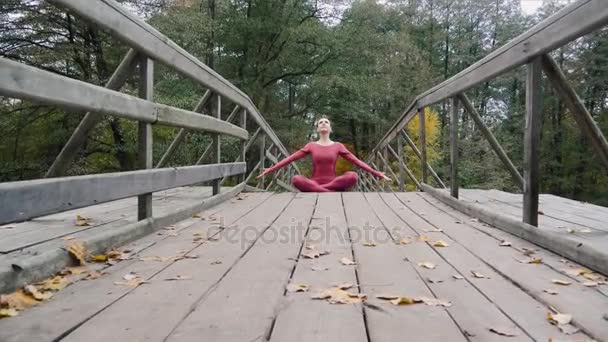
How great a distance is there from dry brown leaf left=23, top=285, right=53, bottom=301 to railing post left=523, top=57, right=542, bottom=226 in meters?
2.06

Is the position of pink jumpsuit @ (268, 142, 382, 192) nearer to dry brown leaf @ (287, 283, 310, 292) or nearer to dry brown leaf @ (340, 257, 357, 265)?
dry brown leaf @ (340, 257, 357, 265)

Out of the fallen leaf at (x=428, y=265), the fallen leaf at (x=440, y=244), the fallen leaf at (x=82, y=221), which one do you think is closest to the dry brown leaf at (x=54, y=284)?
the fallen leaf at (x=82, y=221)

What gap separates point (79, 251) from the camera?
1597mm

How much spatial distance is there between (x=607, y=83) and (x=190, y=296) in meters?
20.3

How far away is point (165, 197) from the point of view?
3.60m

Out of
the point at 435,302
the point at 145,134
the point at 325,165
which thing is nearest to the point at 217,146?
the point at 145,134

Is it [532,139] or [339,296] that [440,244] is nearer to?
[532,139]

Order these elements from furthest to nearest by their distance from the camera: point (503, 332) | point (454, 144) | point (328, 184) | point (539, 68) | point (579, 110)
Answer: point (328, 184), point (454, 144), point (539, 68), point (579, 110), point (503, 332)

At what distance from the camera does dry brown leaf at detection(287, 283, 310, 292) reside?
1365mm

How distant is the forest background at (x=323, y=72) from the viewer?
8047 mm

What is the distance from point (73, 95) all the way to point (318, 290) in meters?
1.10

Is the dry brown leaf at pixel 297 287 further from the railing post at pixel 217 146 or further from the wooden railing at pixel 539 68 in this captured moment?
the railing post at pixel 217 146

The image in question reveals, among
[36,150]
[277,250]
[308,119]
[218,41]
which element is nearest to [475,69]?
[277,250]

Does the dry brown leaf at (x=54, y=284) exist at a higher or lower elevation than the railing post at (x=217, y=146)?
lower
